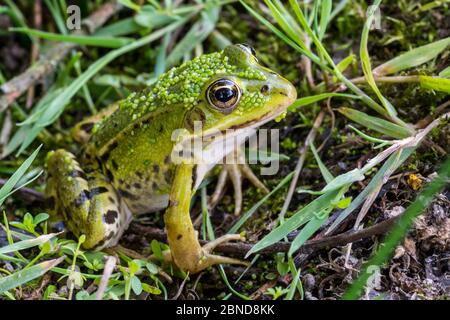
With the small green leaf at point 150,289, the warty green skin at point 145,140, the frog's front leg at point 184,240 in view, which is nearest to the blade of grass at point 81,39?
the warty green skin at point 145,140

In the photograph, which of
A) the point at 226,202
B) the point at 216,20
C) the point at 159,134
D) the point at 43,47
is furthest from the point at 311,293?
the point at 43,47

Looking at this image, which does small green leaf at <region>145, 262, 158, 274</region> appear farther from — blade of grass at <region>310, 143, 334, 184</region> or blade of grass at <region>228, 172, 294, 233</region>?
blade of grass at <region>310, 143, 334, 184</region>

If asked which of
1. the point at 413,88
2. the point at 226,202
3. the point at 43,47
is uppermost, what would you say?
the point at 43,47

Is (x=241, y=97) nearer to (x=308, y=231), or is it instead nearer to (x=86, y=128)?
(x=308, y=231)

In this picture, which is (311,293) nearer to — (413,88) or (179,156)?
(179,156)

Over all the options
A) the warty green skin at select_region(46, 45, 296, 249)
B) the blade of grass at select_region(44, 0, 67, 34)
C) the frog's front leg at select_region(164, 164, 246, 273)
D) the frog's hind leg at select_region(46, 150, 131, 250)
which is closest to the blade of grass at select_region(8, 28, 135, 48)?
the blade of grass at select_region(44, 0, 67, 34)

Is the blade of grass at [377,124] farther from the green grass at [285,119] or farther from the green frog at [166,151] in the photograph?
the green frog at [166,151]
